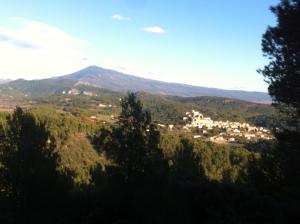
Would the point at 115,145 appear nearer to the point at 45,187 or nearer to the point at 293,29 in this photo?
the point at 45,187

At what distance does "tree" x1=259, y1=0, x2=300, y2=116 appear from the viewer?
15417 mm

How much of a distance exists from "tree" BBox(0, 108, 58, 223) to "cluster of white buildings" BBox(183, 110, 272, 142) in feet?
402

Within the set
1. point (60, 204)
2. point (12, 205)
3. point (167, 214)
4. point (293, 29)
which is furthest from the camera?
point (293, 29)

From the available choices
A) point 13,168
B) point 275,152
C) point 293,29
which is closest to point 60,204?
point 13,168

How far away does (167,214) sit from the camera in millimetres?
11711

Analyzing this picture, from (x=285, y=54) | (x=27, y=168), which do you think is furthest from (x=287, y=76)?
(x=27, y=168)

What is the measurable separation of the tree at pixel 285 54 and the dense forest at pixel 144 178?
4 cm

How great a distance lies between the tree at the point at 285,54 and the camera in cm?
1542

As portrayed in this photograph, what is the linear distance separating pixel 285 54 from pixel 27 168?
9.89 m

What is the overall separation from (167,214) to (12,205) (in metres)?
4.94

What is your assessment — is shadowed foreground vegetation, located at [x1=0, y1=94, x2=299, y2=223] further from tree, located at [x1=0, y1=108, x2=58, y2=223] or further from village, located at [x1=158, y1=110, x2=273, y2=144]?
village, located at [x1=158, y1=110, x2=273, y2=144]

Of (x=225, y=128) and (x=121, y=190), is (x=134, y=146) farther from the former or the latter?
(x=225, y=128)

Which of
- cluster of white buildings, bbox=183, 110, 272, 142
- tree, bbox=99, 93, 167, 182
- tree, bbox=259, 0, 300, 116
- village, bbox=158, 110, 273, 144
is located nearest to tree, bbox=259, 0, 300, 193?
tree, bbox=259, 0, 300, 116

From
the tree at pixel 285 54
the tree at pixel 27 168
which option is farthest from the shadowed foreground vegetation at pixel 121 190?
the tree at pixel 285 54
